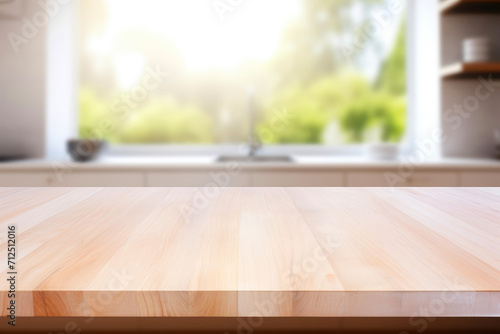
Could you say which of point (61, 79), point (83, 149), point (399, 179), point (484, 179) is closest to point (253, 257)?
point (399, 179)

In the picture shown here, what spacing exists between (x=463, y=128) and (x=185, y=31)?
1.85m

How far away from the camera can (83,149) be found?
9.31ft

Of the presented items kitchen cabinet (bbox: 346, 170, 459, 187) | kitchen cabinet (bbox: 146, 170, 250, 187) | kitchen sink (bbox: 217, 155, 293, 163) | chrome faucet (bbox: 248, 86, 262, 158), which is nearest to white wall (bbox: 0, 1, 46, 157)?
kitchen cabinet (bbox: 146, 170, 250, 187)

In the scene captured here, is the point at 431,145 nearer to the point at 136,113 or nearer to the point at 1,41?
the point at 136,113

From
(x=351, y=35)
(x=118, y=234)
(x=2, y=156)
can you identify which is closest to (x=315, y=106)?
(x=351, y=35)

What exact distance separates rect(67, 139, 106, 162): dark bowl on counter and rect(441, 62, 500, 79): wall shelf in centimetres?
203

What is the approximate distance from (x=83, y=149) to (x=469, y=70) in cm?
217

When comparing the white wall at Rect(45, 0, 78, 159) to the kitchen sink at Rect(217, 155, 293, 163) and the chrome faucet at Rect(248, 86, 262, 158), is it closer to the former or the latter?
the kitchen sink at Rect(217, 155, 293, 163)

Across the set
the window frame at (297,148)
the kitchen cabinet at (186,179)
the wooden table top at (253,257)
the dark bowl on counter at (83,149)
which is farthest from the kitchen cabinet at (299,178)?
the wooden table top at (253,257)

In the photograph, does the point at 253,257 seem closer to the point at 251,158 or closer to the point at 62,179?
the point at 62,179

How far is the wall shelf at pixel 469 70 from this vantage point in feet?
9.23

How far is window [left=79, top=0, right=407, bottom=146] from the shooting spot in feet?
11.0

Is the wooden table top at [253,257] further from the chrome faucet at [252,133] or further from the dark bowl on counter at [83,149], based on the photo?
the chrome faucet at [252,133]

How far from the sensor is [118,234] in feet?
2.62
